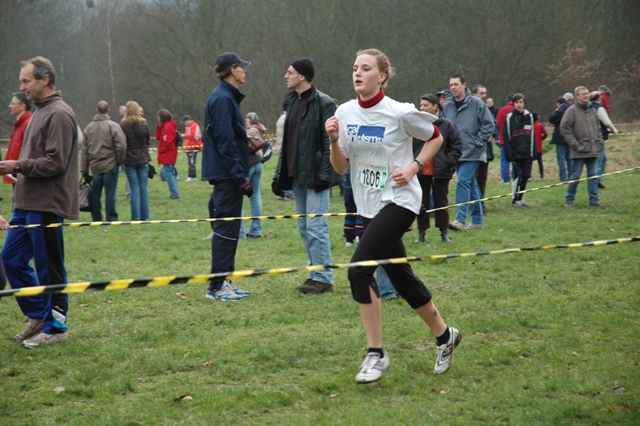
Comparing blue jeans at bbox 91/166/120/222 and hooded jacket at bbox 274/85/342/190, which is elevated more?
hooded jacket at bbox 274/85/342/190

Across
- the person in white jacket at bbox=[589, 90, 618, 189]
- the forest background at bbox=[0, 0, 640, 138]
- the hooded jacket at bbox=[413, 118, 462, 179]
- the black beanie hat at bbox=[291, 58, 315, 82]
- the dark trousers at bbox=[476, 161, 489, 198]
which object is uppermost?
the forest background at bbox=[0, 0, 640, 138]

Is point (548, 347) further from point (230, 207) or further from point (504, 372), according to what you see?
point (230, 207)

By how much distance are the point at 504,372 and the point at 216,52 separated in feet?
115

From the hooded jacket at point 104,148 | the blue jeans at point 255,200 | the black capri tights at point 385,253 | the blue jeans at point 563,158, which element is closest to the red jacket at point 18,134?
the hooded jacket at point 104,148

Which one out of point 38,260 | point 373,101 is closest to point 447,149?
point 373,101

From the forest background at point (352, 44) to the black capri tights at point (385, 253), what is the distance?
3212 centimetres

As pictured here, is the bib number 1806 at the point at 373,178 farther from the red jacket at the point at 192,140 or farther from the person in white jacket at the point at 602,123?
the red jacket at the point at 192,140

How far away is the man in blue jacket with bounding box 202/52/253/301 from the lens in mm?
7504

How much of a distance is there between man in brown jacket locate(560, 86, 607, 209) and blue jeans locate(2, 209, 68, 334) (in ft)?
34.6

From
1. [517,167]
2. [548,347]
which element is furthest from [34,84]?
[517,167]

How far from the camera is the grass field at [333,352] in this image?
4523 millimetres

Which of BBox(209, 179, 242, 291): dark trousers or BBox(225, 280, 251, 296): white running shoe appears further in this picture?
BBox(225, 280, 251, 296): white running shoe

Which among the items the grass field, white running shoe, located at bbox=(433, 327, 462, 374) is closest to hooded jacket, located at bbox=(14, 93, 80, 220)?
the grass field

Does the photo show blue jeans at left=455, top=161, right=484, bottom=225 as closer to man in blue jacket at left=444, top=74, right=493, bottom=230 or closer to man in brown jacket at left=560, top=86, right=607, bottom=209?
man in blue jacket at left=444, top=74, right=493, bottom=230
